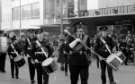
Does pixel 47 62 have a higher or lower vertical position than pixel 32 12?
lower

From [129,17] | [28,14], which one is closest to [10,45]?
[129,17]

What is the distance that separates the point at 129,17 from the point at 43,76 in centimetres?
1967

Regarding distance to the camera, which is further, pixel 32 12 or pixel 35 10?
pixel 32 12

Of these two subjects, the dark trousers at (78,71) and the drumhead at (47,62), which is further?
the drumhead at (47,62)

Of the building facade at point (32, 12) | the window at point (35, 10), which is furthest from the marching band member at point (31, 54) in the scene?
the window at point (35, 10)

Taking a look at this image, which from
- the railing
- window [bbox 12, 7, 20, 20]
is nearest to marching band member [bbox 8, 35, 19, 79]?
the railing

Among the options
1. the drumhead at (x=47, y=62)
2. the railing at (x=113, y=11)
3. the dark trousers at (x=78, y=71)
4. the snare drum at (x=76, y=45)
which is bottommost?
the dark trousers at (x=78, y=71)

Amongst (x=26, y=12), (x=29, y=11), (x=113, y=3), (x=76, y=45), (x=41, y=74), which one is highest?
(x=113, y=3)

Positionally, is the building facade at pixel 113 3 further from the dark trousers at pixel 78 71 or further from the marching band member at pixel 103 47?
the dark trousers at pixel 78 71

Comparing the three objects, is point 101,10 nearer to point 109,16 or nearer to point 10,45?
point 109,16

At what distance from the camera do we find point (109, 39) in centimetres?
1148

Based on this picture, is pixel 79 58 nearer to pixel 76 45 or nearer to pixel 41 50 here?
pixel 76 45

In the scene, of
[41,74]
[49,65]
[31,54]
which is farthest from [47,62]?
[31,54]

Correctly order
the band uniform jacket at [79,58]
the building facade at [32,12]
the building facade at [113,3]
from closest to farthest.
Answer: the band uniform jacket at [79,58]
the building facade at [113,3]
the building facade at [32,12]
